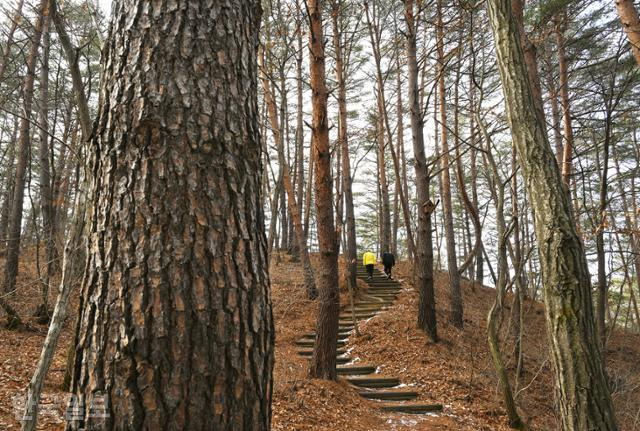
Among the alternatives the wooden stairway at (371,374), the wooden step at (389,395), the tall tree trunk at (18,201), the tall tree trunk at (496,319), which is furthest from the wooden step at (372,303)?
the tall tree trunk at (18,201)

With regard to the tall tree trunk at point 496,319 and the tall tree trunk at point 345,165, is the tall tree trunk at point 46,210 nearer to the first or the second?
the tall tree trunk at point 496,319

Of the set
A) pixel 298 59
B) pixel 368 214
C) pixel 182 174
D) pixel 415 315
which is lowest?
pixel 415 315

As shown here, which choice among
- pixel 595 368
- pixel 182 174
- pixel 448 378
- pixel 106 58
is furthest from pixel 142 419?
pixel 448 378

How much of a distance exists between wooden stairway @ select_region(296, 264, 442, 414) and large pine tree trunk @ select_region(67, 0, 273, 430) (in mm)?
5098

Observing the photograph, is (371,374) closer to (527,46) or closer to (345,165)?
(527,46)

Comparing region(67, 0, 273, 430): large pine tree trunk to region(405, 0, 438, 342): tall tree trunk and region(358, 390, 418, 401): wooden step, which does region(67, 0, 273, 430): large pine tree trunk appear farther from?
region(405, 0, 438, 342): tall tree trunk

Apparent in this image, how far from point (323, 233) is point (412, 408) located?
2.95 metres

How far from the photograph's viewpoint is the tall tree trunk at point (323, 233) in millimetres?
5801

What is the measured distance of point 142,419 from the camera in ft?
3.81

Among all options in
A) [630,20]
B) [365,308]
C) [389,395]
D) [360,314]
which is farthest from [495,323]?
[365,308]

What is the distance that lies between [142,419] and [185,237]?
1.86ft

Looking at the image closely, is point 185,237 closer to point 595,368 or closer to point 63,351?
point 595,368

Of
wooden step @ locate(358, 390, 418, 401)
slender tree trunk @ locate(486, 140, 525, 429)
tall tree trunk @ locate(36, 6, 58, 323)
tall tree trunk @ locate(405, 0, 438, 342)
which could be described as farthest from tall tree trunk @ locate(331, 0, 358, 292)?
tall tree trunk @ locate(36, 6, 58, 323)

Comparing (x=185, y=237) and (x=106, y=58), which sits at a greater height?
(x=106, y=58)
